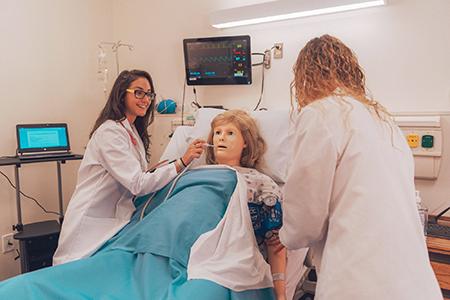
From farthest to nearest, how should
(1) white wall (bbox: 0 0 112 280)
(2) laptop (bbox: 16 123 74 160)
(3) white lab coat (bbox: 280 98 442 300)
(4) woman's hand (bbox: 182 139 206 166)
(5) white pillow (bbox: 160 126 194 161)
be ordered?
(1) white wall (bbox: 0 0 112 280) < (2) laptop (bbox: 16 123 74 160) < (5) white pillow (bbox: 160 126 194 161) < (4) woman's hand (bbox: 182 139 206 166) < (3) white lab coat (bbox: 280 98 442 300)

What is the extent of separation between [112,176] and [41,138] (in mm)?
923

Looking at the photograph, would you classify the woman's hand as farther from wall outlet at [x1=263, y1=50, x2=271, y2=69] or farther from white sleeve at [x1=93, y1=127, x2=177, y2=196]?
wall outlet at [x1=263, y1=50, x2=271, y2=69]

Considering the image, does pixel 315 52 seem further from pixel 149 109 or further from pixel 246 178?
pixel 149 109

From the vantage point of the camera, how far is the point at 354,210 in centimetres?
94

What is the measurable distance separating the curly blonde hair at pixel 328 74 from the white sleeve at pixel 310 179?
13 cm

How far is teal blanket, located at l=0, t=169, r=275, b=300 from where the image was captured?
3.41 feet

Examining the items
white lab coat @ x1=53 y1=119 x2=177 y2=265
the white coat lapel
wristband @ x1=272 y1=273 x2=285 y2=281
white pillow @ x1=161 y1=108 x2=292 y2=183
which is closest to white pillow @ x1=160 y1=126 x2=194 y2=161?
white pillow @ x1=161 y1=108 x2=292 y2=183

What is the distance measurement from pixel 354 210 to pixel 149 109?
4.45 ft

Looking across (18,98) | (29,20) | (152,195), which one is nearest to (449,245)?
(152,195)

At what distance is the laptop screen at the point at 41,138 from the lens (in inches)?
89.7

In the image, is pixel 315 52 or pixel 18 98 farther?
pixel 18 98

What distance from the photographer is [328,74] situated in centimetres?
113

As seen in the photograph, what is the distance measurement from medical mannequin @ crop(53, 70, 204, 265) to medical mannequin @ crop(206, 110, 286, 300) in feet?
0.39

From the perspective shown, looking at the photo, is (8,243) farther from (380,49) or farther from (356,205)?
(380,49)
